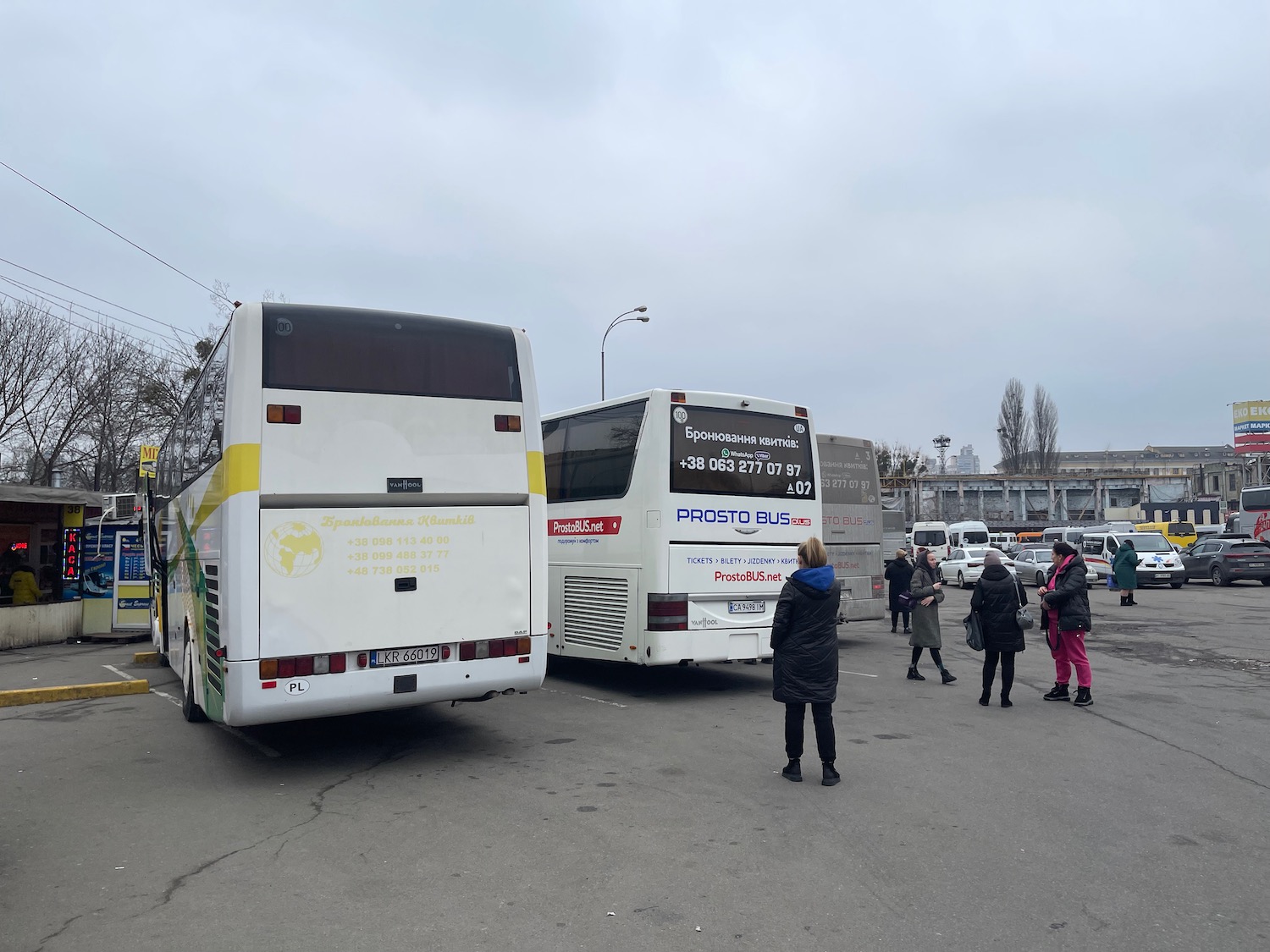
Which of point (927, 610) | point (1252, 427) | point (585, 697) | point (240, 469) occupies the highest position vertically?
point (1252, 427)


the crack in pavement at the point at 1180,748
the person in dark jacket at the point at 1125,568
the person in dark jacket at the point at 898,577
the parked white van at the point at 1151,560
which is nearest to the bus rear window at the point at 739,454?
the crack in pavement at the point at 1180,748

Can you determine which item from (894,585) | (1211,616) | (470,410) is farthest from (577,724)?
(1211,616)

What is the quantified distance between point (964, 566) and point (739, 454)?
92.9ft

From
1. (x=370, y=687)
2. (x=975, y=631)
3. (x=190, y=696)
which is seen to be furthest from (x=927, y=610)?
(x=190, y=696)

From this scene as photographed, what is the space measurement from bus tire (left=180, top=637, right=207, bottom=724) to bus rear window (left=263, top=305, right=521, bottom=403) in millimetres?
3620

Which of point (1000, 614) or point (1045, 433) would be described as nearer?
point (1000, 614)

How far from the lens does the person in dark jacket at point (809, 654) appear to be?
23.0 feet

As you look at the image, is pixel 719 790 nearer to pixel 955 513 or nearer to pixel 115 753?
pixel 115 753

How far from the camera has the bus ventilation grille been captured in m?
11.3

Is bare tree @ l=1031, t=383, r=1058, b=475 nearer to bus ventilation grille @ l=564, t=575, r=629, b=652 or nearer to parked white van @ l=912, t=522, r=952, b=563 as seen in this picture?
parked white van @ l=912, t=522, r=952, b=563

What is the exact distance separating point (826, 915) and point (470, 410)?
4.78m

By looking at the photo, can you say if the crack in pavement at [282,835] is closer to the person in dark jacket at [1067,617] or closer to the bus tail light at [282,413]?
the bus tail light at [282,413]

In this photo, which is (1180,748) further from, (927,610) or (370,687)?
(370,687)

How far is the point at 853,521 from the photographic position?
17.2 metres
